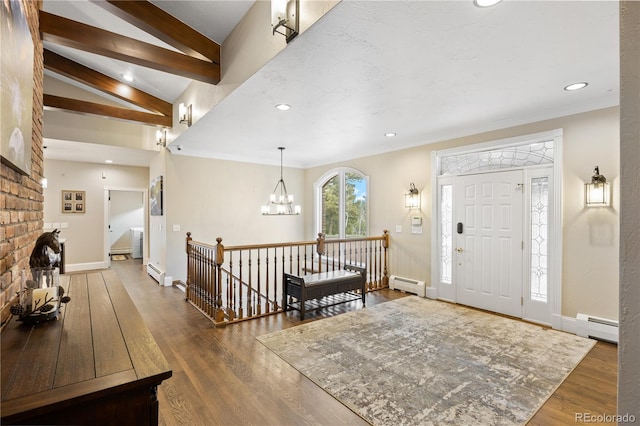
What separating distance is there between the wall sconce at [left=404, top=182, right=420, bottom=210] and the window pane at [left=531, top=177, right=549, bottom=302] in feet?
5.52

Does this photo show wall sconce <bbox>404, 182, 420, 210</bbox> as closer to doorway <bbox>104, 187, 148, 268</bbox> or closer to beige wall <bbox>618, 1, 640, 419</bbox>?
beige wall <bbox>618, 1, 640, 419</bbox>

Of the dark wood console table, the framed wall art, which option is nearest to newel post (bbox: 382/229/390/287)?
the dark wood console table

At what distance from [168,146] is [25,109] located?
4.04m

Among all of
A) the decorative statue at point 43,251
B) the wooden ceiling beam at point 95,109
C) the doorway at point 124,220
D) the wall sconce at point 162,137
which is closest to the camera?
the decorative statue at point 43,251

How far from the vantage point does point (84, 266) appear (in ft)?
25.1

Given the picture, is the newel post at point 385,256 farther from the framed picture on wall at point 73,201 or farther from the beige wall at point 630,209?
the framed picture on wall at point 73,201

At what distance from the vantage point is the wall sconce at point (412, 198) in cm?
532

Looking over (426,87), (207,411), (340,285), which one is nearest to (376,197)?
(340,285)

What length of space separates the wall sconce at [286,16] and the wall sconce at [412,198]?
370 cm

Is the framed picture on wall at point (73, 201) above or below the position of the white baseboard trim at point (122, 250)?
above

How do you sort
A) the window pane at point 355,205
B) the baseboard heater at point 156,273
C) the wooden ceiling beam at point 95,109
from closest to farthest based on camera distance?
1. the wooden ceiling beam at point 95,109
2. the baseboard heater at point 156,273
3. the window pane at point 355,205

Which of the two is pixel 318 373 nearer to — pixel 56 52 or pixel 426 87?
pixel 426 87

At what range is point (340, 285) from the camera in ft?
14.8

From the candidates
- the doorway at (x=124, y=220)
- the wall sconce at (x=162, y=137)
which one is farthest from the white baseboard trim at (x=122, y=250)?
the wall sconce at (x=162, y=137)
